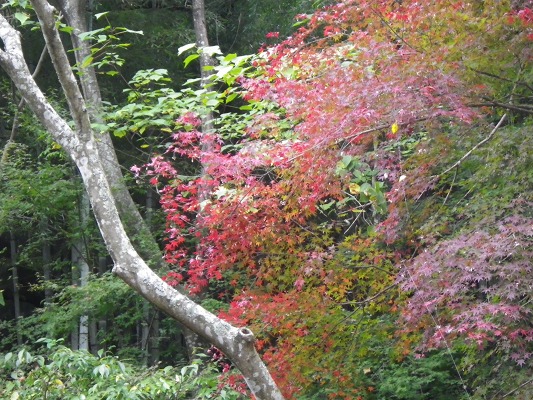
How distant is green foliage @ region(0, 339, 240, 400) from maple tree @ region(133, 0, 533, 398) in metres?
0.51

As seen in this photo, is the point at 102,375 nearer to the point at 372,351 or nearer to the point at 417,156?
the point at 372,351

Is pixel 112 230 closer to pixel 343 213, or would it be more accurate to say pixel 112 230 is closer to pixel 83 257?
pixel 343 213

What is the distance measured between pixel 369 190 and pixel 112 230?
4.86 feet

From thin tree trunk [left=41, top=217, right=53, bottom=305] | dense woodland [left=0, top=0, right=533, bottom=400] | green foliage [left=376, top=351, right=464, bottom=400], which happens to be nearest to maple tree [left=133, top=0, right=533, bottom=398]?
dense woodland [left=0, top=0, right=533, bottom=400]

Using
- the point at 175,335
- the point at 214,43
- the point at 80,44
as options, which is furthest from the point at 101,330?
the point at 214,43

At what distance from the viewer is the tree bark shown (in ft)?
10.6

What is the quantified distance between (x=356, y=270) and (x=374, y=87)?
1.32 meters

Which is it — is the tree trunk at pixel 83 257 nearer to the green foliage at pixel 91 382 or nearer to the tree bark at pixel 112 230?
the green foliage at pixel 91 382

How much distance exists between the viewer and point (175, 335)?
752 cm

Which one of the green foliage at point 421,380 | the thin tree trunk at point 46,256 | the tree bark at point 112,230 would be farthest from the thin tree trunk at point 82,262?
the tree bark at point 112,230

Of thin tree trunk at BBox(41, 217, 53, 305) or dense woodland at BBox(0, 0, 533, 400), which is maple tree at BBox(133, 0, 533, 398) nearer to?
dense woodland at BBox(0, 0, 533, 400)

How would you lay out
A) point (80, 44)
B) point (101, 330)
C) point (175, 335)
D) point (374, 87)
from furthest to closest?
point (175, 335) → point (101, 330) → point (80, 44) → point (374, 87)

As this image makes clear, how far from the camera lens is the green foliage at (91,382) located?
410cm

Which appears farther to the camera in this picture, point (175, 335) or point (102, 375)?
point (175, 335)
